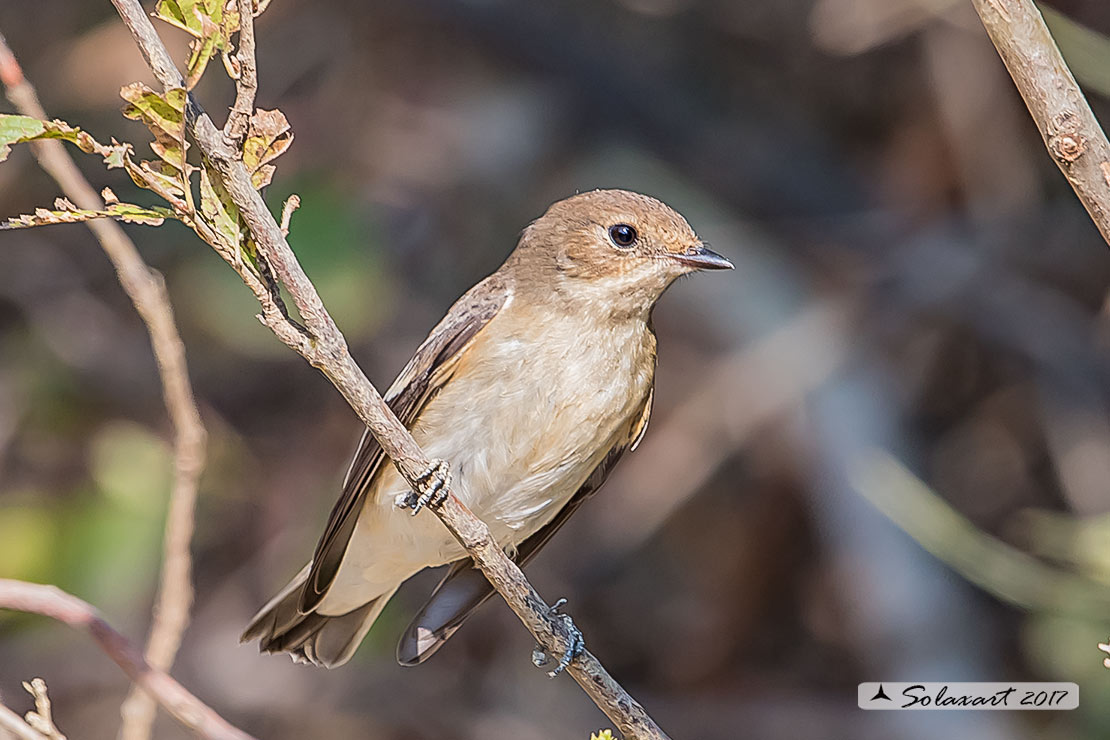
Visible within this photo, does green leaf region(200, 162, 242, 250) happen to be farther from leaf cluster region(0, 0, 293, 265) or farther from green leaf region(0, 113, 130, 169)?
green leaf region(0, 113, 130, 169)

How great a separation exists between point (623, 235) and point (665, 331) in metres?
2.56

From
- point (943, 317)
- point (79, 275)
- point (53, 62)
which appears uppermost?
Answer: point (943, 317)

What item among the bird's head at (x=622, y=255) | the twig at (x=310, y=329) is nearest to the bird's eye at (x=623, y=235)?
the bird's head at (x=622, y=255)

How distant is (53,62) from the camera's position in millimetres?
5980

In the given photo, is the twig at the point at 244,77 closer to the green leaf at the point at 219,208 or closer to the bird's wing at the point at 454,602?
the green leaf at the point at 219,208

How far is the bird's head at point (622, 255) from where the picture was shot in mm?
3637

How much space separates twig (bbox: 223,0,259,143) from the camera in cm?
191

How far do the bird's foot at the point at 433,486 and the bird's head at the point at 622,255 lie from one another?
2.83ft

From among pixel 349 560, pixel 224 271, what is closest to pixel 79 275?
pixel 224 271

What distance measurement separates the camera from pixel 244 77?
1946 mm

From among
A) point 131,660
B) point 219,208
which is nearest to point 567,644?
point 131,660

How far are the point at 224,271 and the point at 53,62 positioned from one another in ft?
5.39

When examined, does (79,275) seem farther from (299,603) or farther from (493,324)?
(493,324)

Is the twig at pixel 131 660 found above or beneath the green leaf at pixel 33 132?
beneath
